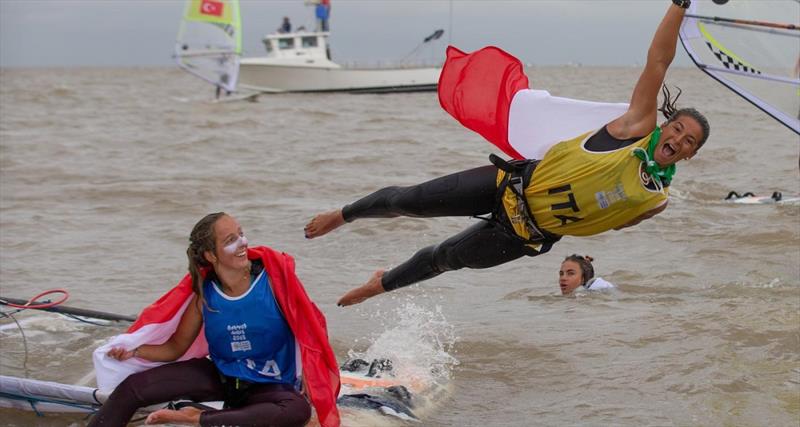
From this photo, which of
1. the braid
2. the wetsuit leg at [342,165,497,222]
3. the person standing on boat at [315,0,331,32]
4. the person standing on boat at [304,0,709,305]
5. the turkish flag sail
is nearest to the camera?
the person standing on boat at [304,0,709,305]

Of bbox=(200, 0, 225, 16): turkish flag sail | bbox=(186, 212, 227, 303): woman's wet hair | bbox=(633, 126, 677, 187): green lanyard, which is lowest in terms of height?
bbox=(200, 0, 225, 16): turkish flag sail

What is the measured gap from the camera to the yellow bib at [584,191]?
512cm

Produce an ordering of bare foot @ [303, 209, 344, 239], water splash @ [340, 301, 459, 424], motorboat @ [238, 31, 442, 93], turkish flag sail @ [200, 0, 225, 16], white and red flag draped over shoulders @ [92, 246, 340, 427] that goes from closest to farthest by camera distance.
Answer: white and red flag draped over shoulders @ [92, 246, 340, 427] < bare foot @ [303, 209, 344, 239] < water splash @ [340, 301, 459, 424] < turkish flag sail @ [200, 0, 225, 16] < motorboat @ [238, 31, 442, 93]

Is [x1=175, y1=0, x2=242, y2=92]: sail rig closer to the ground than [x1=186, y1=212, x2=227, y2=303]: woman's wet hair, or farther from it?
closer to the ground

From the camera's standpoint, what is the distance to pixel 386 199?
228 inches

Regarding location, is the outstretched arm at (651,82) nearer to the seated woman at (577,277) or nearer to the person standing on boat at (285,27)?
the seated woman at (577,277)

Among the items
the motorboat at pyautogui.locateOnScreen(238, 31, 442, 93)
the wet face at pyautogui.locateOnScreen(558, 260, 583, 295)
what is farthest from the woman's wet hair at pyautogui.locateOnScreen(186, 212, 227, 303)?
the motorboat at pyautogui.locateOnScreen(238, 31, 442, 93)

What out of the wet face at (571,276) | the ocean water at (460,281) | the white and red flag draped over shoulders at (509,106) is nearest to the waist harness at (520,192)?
the white and red flag draped over shoulders at (509,106)

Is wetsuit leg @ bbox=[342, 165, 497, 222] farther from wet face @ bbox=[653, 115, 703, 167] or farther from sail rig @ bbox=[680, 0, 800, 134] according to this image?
sail rig @ bbox=[680, 0, 800, 134]

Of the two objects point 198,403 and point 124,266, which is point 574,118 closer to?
point 198,403

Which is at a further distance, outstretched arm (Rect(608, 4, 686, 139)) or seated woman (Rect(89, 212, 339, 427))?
outstretched arm (Rect(608, 4, 686, 139))

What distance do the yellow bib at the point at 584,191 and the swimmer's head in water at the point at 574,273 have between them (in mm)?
4219

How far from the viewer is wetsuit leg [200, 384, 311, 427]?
4781mm

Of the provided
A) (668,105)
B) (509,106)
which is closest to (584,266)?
(509,106)
